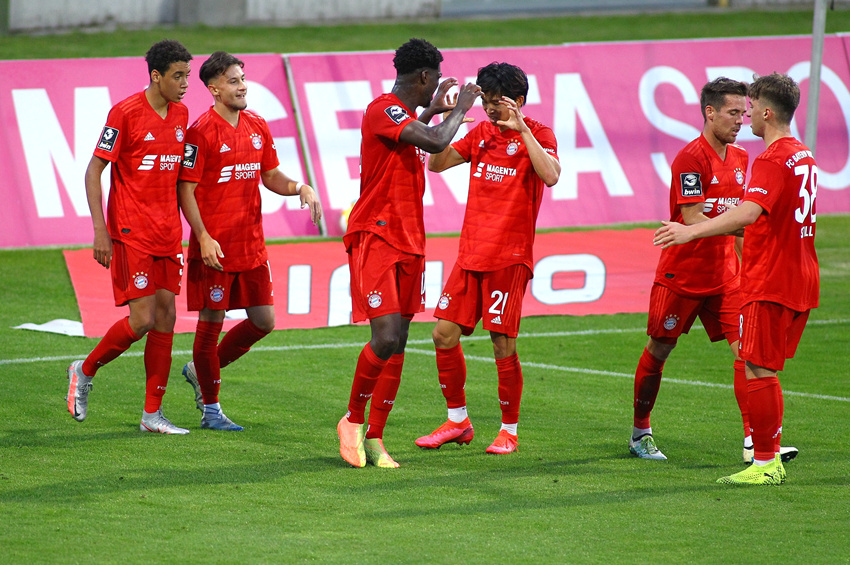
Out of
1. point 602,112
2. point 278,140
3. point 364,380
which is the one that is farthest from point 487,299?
point 602,112

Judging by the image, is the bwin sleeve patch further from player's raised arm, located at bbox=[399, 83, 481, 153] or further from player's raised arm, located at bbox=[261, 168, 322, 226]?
player's raised arm, located at bbox=[261, 168, 322, 226]

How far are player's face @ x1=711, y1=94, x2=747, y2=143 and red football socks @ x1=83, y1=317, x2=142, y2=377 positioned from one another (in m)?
3.46

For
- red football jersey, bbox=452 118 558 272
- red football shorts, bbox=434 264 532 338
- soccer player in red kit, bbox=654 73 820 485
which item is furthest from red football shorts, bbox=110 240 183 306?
Result: soccer player in red kit, bbox=654 73 820 485

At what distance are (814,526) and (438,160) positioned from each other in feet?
9.31

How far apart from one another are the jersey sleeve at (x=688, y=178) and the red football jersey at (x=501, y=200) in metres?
0.67

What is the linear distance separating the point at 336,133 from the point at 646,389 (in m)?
7.55

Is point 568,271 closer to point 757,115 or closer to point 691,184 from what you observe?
point 691,184

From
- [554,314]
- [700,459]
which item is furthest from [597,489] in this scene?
[554,314]

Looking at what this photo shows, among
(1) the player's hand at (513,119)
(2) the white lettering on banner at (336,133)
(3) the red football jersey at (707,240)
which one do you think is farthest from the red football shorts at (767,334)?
(2) the white lettering on banner at (336,133)

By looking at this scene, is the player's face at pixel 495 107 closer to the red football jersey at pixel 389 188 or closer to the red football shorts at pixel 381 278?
the red football jersey at pixel 389 188

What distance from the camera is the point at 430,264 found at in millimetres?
11781

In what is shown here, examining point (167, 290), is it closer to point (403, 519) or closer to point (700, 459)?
point (403, 519)

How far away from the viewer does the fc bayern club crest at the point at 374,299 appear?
610 centimetres

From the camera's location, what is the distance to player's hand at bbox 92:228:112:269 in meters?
6.60
